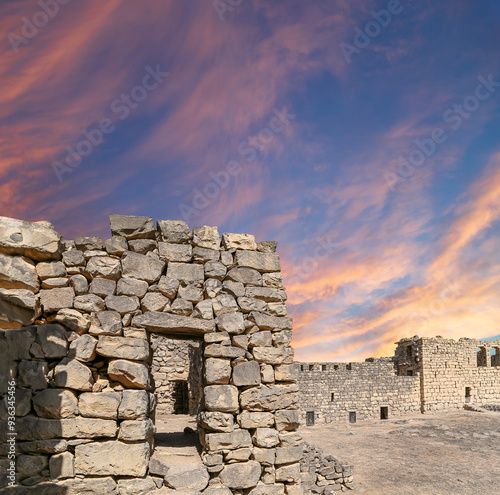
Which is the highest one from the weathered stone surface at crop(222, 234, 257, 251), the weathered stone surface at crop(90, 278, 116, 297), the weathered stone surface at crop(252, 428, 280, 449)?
the weathered stone surface at crop(222, 234, 257, 251)

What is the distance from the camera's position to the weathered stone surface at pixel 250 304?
521cm

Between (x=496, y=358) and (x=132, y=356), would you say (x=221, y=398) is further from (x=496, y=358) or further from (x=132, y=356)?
(x=496, y=358)

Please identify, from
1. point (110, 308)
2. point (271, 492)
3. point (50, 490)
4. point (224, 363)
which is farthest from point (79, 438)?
point (271, 492)

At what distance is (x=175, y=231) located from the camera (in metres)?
5.20

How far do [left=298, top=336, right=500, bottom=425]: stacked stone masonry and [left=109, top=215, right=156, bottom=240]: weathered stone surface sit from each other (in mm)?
23210

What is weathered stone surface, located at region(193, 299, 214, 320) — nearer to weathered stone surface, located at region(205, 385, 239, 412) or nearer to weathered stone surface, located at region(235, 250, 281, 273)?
weathered stone surface, located at region(235, 250, 281, 273)

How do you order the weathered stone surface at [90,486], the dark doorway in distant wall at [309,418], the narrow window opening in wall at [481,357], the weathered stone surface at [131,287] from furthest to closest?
the narrow window opening in wall at [481,357] → the dark doorway in distant wall at [309,418] → the weathered stone surface at [131,287] → the weathered stone surface at [90,486]

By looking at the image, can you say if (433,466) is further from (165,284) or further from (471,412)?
(471,412)

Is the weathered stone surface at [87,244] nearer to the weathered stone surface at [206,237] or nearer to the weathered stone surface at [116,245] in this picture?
the weathered stone surface at [116,245]

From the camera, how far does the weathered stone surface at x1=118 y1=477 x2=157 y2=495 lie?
172 inches

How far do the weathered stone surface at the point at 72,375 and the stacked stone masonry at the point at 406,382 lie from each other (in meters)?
23.3

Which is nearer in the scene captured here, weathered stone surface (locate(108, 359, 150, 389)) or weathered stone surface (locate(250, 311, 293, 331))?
weathered stone surface (locate(108, 359, 150, 389))

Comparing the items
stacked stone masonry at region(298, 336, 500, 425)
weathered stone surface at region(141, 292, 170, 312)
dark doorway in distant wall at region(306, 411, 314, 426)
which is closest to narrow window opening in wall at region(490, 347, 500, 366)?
stacked stone masonry at region(298, 336, 500, 425)

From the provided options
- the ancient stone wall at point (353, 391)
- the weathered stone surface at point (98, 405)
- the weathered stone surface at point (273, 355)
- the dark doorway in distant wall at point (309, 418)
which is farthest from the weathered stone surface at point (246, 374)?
the dark doorway in distant wall at point (309, 418)
